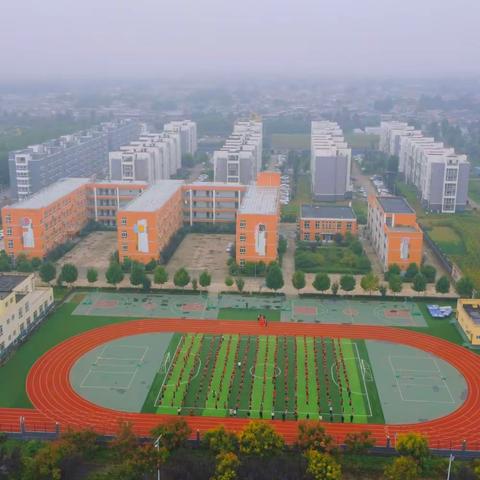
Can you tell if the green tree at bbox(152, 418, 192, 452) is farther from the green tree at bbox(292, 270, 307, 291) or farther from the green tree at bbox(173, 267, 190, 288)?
the green tree at bbox(292, 270, 307, 291)

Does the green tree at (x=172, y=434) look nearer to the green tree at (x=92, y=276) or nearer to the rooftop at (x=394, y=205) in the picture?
the green tree at (x=92, y=276)

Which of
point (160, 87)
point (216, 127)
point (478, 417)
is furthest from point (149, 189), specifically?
point (160, 87)

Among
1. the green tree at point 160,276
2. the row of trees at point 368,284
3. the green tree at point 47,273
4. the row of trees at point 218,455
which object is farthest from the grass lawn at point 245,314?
the row of trees at point 218,455

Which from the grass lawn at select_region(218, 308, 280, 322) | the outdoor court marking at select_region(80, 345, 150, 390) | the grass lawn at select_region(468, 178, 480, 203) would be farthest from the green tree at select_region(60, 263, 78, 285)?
the grass lawn at select_region(468, 178, 480, 203)

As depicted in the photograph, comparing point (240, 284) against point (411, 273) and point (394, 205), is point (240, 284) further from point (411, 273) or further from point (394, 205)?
point (394, 205)

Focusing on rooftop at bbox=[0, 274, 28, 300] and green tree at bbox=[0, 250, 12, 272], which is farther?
green tree at bbox=[0, 250, 12, 272]
